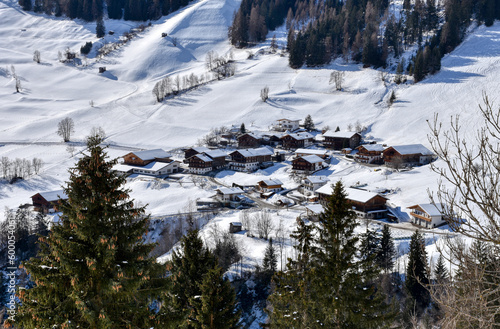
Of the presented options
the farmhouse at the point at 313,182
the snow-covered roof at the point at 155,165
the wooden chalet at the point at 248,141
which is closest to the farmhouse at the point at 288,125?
the wooden chalet at the point at 248,141

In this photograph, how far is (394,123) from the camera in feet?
212

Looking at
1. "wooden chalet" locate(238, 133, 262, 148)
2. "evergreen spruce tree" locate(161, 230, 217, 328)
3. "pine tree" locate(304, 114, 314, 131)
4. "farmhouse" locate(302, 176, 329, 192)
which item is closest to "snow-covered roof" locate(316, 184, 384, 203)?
"farmhouse" locate(302, 176, 329, 192)

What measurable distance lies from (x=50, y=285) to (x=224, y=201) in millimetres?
34824

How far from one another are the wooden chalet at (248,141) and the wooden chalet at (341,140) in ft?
34.7

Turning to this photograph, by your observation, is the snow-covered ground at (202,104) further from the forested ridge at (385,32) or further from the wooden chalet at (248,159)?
the forested ridge at (385,32)

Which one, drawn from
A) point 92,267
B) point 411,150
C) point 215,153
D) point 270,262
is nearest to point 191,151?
point 215,153

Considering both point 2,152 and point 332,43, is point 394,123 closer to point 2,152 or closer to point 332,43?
point 332,43

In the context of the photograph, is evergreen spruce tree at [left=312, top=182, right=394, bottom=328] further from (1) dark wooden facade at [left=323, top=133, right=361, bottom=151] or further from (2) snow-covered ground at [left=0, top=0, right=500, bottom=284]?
(1) dark wooden facade at [left=323, top=133, right=361, bottom=151]

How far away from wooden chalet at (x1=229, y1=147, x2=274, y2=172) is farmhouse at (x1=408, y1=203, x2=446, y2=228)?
23560mm

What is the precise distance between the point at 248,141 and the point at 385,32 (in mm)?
→ 49620

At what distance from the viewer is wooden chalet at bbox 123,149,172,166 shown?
178 feet

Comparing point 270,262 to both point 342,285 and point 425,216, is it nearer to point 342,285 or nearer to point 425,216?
point 425,216

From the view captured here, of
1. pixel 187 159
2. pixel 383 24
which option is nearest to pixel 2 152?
pixel 187 159

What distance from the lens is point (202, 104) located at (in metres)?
82.1
